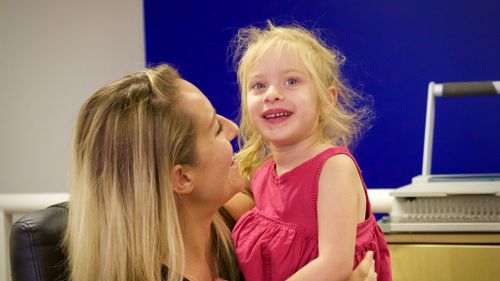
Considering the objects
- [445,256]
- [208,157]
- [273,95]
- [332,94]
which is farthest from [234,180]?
[445,256]

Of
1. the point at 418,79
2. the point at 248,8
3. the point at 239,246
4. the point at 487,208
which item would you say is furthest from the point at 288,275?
the point at 248,8

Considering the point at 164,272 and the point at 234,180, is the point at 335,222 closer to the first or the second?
the point at 234,180

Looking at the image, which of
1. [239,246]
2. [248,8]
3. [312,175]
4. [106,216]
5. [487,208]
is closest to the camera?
[106,216]

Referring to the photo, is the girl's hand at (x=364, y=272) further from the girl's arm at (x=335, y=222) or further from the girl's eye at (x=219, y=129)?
the girl's eye at (x=219, y=129)

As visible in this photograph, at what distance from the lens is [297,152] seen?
1579mm

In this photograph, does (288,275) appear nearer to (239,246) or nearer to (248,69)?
(239,246)

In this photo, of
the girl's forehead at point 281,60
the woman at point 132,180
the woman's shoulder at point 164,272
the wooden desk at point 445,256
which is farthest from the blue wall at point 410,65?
the woman's shoulder at point 164,272

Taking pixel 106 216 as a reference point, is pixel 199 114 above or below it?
above

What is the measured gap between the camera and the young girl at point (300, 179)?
→ 4.75 feet

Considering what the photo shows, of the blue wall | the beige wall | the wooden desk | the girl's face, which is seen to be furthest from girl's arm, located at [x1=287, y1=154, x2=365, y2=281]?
the beige wall

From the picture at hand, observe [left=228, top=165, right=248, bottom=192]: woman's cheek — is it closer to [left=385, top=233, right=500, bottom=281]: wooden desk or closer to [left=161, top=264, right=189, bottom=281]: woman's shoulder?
[left=161, top=264, right=189, bottom=281]: woman's shoulder

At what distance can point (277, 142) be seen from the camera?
155cm

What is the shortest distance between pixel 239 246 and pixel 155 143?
0.34 m

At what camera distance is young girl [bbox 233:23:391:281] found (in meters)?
1.45
